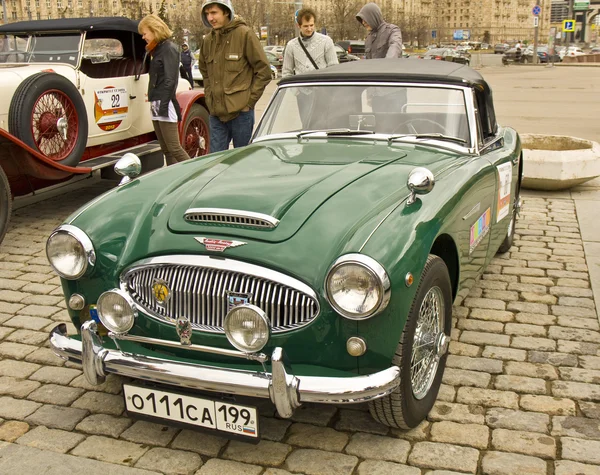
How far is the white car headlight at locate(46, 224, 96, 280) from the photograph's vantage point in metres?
3.25

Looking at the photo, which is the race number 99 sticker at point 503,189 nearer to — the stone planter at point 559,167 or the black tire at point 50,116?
the stone planter at point 559,167

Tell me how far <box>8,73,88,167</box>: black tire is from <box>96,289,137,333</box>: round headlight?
156 inches

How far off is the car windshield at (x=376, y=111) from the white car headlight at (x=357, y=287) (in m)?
1.81

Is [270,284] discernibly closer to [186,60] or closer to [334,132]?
[334,132]

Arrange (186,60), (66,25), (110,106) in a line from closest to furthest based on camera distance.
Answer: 1. (66,25)
2. (110,106)
3. (186,60)

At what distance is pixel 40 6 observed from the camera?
11681 cm

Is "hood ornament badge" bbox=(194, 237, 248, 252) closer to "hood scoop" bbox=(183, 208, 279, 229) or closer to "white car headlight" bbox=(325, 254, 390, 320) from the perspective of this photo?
"hood scoop" bbox=(183, 208, 279, 229)

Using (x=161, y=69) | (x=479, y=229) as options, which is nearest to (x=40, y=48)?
(x=161, y=69)

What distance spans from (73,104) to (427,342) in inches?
197

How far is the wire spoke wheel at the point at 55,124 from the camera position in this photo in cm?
674

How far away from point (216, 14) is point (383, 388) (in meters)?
4.62

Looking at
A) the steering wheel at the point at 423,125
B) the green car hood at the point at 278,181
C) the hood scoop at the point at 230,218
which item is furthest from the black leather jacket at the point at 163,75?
the hood scoop at the point at 230,218

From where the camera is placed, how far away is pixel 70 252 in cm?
332

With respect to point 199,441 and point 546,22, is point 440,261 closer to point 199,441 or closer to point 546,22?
point 199,441
